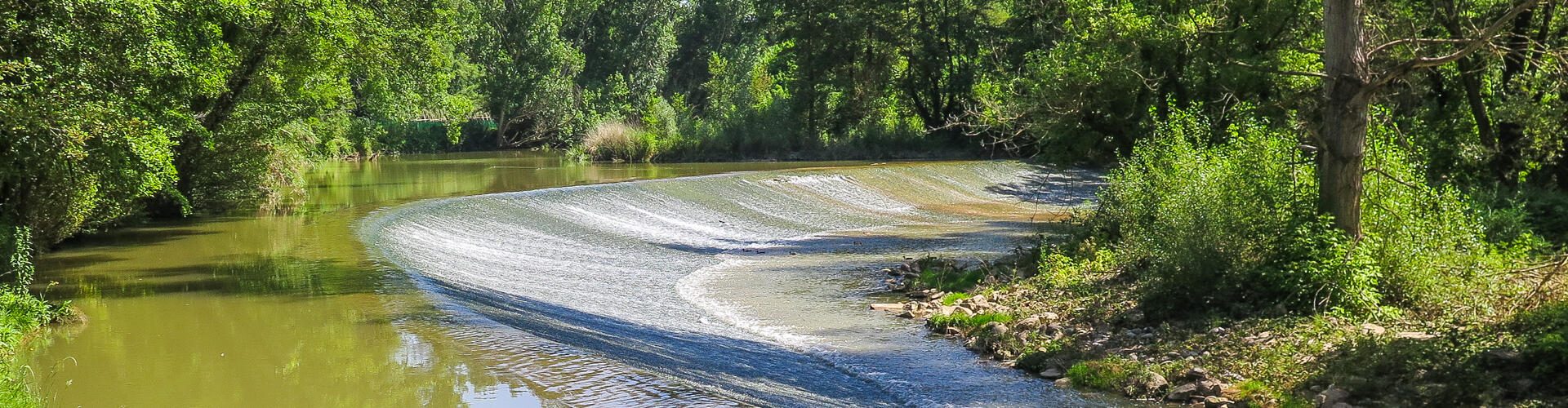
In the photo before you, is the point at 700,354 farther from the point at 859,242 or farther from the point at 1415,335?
the point at 859,242

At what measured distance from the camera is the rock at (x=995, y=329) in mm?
11359

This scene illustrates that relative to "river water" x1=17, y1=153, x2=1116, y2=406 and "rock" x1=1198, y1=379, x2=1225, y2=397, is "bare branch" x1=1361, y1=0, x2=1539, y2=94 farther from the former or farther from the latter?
"river water" x1=17, y1=153, x2=1116, y2=406

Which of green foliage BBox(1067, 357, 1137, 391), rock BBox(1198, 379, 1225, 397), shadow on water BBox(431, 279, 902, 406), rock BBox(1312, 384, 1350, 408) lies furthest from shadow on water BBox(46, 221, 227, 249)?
rock BBox(1312, 384, 1350, 408)

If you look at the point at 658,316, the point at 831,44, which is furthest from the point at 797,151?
the point at 658,316

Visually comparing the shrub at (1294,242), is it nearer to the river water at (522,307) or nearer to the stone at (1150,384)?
the stone at (1150,384)

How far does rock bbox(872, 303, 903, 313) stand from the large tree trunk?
205 inches

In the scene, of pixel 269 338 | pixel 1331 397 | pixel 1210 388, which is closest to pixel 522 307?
pixel 269 338

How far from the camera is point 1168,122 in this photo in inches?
579

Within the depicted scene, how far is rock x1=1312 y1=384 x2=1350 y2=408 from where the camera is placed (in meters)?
8.00

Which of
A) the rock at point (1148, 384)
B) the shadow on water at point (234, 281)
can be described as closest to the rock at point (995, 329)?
the rock at point (1148, 384)

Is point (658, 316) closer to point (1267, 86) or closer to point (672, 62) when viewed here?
point (1267, 86)

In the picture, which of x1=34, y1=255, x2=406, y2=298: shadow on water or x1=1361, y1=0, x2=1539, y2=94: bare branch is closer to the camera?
x1=1361, y1=0, x2=1539, y2=94: bare branch

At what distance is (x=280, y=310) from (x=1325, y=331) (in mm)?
10246

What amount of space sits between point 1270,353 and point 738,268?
10.3 metres
